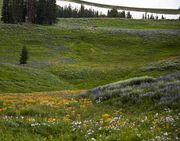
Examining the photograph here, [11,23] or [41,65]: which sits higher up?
[11,23]

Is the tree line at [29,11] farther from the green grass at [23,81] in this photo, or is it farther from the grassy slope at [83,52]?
the green grass at [23,81]

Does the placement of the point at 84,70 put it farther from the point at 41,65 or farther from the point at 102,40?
the point at 102,40

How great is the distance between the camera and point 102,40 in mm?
105625

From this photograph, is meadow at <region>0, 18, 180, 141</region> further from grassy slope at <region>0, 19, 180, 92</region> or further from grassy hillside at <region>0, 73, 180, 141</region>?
grassy slope at <region>0, 19, 180, 92</region>

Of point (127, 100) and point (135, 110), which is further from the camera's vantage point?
point (127, 100)

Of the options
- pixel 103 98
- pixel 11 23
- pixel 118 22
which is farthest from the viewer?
pixel 118 22

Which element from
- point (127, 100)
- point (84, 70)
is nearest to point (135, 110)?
point (127, 100)

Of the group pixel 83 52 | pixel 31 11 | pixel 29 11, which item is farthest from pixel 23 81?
pixel 31 11

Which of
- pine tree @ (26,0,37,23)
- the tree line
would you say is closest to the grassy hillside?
the tree line

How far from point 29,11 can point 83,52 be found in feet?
153

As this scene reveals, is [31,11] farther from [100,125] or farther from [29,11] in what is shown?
[100,125]

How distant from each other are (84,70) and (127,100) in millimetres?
46930

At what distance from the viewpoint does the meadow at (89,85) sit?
984 centimetres

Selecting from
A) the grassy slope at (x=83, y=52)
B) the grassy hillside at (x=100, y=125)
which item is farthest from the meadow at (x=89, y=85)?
the grassy slope at (x=83, y=52)
